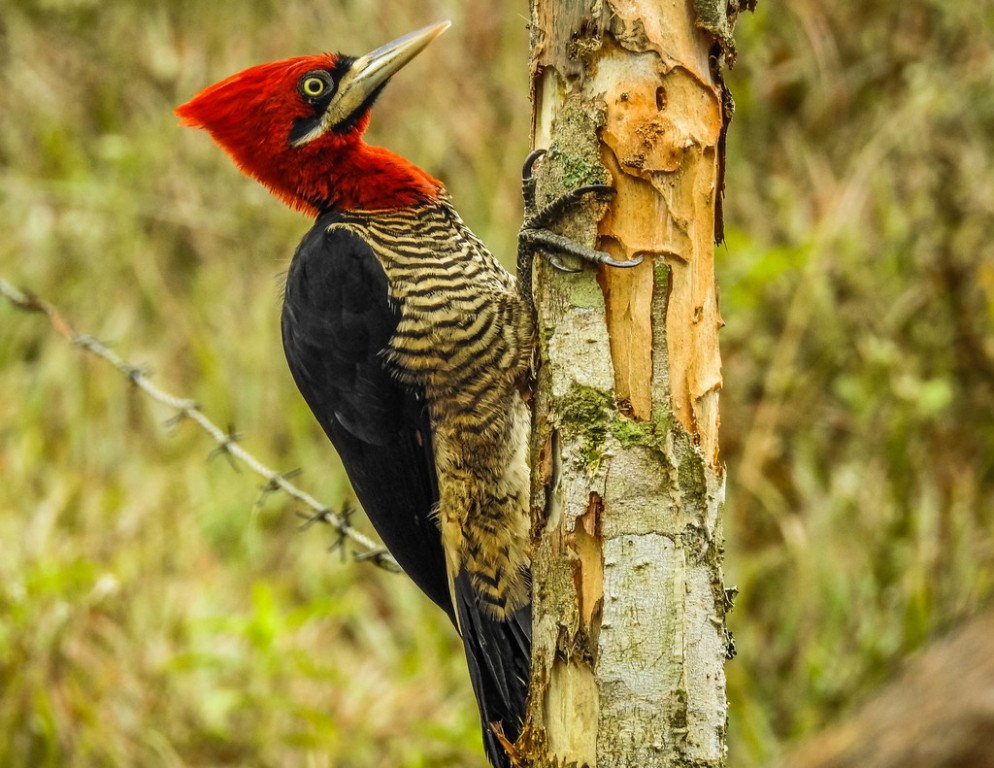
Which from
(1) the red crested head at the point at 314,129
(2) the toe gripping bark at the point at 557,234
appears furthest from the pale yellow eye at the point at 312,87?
(2) the toe gripping bark at the point at 557,234

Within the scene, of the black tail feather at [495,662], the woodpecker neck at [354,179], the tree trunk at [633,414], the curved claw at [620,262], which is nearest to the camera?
the tree trunk at [633,414]

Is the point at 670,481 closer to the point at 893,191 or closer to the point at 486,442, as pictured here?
the point at 486,442

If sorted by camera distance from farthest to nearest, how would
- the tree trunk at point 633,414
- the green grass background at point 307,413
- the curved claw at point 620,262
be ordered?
the green grass background at point 307,413 → the curved claw at point 620,262 → the tree trunk at point 633,414

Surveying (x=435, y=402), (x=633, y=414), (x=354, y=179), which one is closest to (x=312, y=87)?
(x=354, y=179)

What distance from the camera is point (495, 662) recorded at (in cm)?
250

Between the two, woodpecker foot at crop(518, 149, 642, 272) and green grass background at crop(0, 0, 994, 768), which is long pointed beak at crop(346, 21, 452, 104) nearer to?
woodpecker foot at crop(518, 149, 642, 272)

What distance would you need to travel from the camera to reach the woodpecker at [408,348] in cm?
255

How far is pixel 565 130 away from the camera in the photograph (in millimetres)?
1829

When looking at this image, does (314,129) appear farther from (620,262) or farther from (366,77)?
(620,262)

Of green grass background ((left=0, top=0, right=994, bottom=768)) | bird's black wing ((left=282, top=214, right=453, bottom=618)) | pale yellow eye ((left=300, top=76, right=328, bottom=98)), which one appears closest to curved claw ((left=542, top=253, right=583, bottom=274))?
bird's black wing ((left=282, top=214, right=453, bottom=618))

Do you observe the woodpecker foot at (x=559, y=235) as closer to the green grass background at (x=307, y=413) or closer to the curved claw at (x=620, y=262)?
the curved claw at (x=620, y=262)

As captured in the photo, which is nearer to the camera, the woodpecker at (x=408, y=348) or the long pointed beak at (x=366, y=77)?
the woodpecker at (x=408, y=348)

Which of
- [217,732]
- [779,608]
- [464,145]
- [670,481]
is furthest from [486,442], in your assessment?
[464,145]

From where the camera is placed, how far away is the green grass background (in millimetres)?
4344
